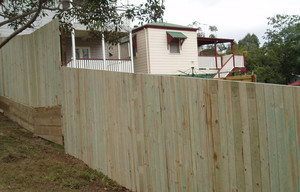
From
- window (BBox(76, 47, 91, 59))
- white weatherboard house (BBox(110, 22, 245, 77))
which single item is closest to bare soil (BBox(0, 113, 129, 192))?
window (BBox(76, 47, 91, 59))

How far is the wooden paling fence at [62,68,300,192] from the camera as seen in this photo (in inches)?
111

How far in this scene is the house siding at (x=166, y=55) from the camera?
20.3 m

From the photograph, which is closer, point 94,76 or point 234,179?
point 234,179

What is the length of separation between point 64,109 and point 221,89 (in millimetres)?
3998

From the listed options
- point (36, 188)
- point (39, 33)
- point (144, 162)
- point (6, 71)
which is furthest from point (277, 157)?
point (6, 71)

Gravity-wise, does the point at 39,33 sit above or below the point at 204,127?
above

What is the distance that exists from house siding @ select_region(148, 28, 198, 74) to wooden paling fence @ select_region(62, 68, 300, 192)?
14675 mm

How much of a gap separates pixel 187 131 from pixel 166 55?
1751 centimetres

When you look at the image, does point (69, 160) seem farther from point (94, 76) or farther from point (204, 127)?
point (204, 127)

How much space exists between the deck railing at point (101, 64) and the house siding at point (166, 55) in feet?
7.39

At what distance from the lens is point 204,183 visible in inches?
139

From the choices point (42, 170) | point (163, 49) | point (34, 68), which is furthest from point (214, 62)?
point (42, 170)

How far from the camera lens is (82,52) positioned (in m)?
18.8

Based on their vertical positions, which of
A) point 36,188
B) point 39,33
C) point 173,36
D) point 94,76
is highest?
point 173,36
